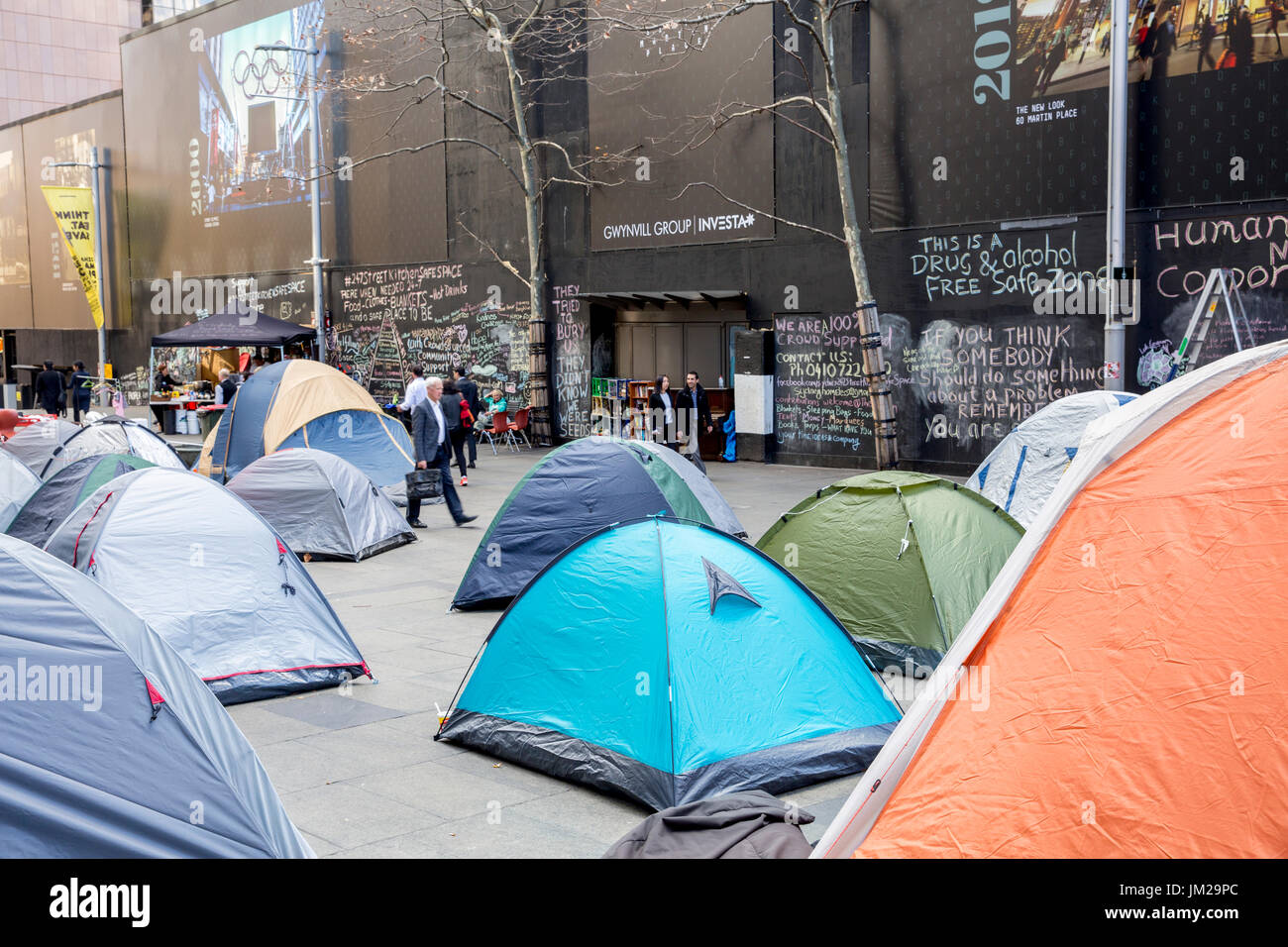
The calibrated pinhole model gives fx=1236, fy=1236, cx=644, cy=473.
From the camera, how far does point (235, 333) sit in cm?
2712

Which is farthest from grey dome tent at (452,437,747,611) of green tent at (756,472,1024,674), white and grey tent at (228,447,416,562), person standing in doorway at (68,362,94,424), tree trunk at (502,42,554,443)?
person standing in doorway at (68,362,94,424)

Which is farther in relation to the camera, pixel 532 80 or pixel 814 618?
pixel 532 80

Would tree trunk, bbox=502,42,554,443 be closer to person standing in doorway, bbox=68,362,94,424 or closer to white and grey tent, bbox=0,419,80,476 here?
white and grey tent, bbox=0,419,80,476

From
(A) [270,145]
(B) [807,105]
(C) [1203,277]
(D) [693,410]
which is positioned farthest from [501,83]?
(C) [1203,277]

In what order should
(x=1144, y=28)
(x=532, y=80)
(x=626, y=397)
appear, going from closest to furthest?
(x=1144, y=28), (x=626, y=397), (x=532, y=80)

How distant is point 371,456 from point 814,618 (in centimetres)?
1302

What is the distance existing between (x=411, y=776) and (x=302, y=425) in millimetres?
12364

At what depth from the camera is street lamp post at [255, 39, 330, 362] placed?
2923 cm

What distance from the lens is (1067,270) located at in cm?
1806

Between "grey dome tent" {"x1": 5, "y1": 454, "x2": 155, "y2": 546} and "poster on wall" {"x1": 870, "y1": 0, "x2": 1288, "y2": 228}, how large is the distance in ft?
42.7

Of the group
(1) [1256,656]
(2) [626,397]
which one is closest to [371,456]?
(2) [626,397]

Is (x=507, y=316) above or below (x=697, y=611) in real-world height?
above

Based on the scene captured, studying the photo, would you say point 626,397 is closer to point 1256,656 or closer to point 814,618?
point 814,618

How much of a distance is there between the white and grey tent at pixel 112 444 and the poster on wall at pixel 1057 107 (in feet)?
38.4
